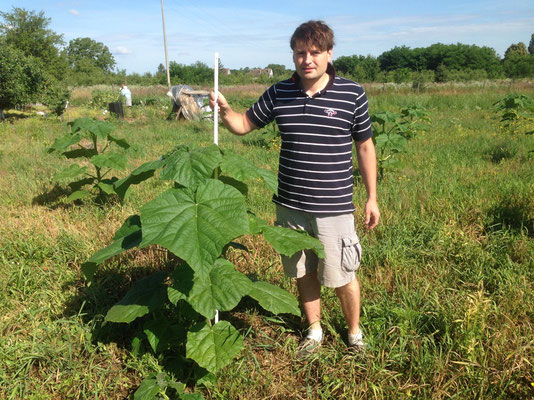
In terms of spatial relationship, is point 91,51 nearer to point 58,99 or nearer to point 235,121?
point 58,99

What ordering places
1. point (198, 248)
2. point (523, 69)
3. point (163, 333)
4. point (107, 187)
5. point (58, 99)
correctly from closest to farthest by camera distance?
point (198, 248)
point (163, 333)
point (107, 187)
point (58, 99)
point (523, 69)

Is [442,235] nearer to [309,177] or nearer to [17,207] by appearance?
[309,177]

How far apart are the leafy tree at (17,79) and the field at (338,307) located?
45.7 feet

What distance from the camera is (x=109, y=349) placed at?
92.1 inches

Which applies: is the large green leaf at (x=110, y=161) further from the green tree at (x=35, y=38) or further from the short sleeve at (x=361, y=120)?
the green tree at (x=35, y=38)

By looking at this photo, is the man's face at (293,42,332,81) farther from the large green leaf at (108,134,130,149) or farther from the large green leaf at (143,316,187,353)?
the large green leaf at (108,134,130,149)

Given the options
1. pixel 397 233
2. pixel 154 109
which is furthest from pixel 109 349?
pixel 154 109

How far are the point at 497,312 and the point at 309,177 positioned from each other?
1.43 metres

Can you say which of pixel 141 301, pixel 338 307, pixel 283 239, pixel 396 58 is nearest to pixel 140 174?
pixel 141 301

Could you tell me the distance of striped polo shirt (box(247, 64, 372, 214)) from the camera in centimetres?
216

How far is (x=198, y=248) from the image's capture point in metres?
1.48

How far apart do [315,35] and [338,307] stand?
1694 mm

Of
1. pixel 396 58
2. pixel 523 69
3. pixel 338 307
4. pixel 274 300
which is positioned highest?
pixel 396 58

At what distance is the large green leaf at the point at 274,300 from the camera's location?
200 cm
